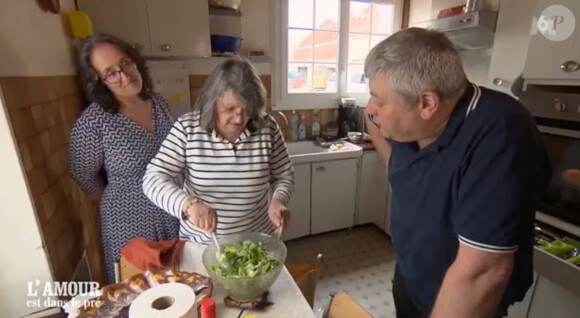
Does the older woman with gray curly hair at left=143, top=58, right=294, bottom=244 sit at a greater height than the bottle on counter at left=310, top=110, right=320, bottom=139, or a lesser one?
greater

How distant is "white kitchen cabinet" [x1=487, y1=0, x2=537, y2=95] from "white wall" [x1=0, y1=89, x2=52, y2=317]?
6.79ft

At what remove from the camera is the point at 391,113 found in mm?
728

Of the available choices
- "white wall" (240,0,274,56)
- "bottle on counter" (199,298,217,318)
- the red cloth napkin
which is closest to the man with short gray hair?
"bottle on counter" (199,298,217,318)

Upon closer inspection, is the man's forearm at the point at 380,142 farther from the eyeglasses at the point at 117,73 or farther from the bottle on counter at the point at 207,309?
the eyeglasses at the point at 117,73

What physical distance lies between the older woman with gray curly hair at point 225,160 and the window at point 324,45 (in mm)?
1587

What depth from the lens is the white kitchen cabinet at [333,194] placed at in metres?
2.39

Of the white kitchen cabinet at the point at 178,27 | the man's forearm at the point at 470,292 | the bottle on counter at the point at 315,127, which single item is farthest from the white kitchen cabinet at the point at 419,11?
the man's forearm at the point at 470,292

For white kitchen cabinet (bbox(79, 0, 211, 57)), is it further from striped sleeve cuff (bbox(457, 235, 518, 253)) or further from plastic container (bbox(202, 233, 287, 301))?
striped sleeve cuff (bbox(457, 235, 518, 253))

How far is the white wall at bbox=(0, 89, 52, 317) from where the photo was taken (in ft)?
2.71

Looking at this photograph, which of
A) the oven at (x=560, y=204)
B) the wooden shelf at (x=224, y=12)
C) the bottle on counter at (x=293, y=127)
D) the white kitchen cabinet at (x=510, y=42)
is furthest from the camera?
the bottle on counter at (x=293, y=127)

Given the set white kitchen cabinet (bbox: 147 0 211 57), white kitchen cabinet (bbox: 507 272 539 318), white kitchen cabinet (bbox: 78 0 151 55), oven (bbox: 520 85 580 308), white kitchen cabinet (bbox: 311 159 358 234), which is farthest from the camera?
white kitchen cabinet (bbox: 311 159 358 234)

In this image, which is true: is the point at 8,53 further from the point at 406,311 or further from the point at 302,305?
the point at 406,311

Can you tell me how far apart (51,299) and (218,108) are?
0.78 m

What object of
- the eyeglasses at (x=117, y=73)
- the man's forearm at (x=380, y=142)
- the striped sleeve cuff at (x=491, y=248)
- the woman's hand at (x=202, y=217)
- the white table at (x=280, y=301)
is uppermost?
the eyeglasses at (x=117, y=73)
